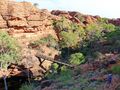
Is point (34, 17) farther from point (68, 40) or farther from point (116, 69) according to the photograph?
point (116, 69)

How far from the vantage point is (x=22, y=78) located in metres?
44.6

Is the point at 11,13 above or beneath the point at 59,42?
above

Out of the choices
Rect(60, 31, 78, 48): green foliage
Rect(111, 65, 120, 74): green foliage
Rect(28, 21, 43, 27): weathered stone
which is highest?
Rect(111, 65, 120, 74): green foliage

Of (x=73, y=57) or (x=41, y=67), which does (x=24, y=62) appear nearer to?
(x=41, y=67)

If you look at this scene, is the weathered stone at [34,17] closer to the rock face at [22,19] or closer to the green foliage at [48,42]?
the rock face at [22,19]

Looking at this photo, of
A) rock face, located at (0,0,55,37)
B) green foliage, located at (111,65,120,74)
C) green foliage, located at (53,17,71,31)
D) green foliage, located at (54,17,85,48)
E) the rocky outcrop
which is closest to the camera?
green foliage, located at (111,65,120,74)

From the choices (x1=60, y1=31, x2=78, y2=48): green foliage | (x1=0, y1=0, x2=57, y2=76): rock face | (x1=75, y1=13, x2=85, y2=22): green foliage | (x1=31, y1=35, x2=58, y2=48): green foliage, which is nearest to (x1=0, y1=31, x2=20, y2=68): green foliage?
(x1=0, y1=0, x2=57, y2=76): rock face

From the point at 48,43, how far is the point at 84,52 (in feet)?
19.3

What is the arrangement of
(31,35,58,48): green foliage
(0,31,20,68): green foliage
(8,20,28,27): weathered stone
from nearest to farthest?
(0,31,20,68): green foliage, (31,35,58,48): green foliage, (8,20,28,27): weathered stone

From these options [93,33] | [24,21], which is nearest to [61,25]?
[93,33]

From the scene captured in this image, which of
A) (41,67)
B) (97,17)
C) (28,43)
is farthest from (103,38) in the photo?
(97,17)

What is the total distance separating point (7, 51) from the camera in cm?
4494

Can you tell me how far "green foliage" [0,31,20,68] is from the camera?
140 ft

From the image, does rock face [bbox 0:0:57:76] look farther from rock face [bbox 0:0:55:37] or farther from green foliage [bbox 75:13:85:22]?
green foliage [bbox 75:13:85:22]
